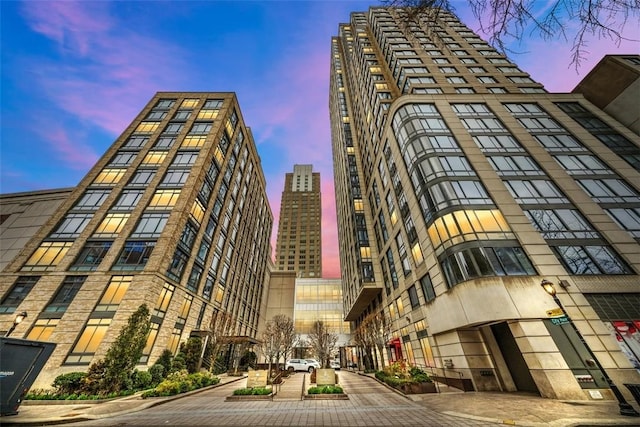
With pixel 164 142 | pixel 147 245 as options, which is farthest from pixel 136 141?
pixel 147 245

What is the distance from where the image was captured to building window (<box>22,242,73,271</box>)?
23.8 meters

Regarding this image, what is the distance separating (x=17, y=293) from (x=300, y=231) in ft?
335

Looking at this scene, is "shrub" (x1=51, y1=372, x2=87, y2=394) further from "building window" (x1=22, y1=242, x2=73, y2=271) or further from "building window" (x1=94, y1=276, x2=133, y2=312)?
"building window" (x1=22, y1=242, x2=73, y2=271)

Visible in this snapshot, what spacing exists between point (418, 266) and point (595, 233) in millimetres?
12759

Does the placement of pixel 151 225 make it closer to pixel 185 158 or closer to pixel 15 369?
pixel 185 158

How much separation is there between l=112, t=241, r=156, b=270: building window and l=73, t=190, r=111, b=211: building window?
313 inches

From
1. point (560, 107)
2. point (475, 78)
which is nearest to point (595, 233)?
point (560, 107)

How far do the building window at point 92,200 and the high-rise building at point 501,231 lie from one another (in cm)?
3385

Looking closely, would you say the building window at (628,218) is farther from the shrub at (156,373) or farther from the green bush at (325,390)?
the shrub at (156,373)

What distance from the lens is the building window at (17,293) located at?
21.7 metres

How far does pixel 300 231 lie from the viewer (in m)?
123

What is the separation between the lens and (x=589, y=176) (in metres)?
22.1

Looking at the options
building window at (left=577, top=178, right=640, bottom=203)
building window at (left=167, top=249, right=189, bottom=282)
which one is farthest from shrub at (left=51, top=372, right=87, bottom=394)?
building window at (left=577, top=178, right=640, bottom=203)

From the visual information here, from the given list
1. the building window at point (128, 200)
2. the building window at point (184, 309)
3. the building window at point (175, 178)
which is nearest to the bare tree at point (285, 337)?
the building window at point (184, 309)
